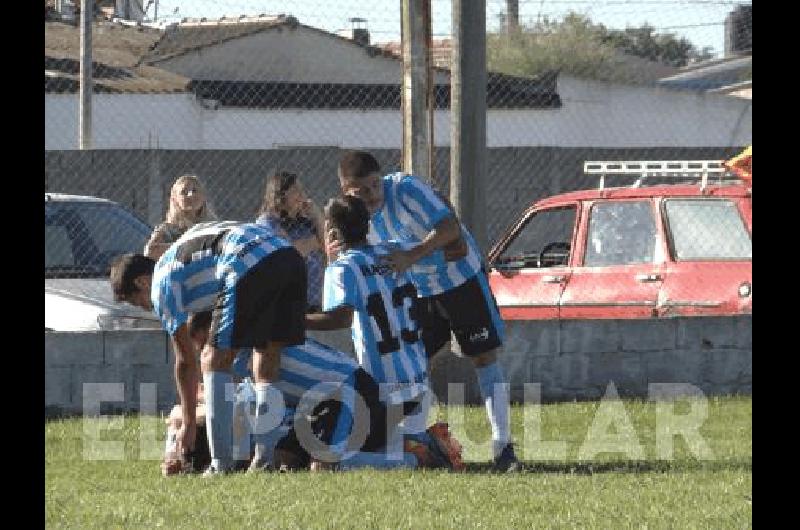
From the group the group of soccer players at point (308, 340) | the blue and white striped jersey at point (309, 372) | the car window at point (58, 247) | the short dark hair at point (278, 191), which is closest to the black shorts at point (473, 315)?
the group of soccer players at point (308, 340)

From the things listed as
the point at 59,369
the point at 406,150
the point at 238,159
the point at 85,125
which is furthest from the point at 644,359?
the point at 85,125

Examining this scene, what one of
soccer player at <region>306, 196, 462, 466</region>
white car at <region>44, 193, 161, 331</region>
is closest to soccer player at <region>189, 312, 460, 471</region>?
soccer player at <region>306, 196, 462, 466</region>

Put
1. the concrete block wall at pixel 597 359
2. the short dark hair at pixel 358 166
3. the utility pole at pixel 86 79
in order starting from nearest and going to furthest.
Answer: the short dark hair at pixel 358 166
the concrete block wall at pixel 597 359
the utility pole at pixel 86 79

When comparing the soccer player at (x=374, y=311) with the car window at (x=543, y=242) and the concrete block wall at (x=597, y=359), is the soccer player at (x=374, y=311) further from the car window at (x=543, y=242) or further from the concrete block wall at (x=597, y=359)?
the car window at (x=543, y=242)

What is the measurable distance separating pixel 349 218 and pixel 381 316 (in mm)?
548

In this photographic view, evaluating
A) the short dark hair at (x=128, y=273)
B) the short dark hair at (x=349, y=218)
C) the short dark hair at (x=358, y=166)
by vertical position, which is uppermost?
the short dark hair at (x=358, y=166)

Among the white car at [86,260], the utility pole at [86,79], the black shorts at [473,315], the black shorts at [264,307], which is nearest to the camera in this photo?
the black shorts at [264,307]

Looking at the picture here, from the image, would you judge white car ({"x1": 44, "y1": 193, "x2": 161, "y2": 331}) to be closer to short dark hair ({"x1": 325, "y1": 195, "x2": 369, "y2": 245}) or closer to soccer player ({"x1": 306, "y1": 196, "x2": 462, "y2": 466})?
soccer player ({"x1": 306, "y1": 196, "x2": 462, "y2": 466})

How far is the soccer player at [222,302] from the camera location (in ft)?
33.6

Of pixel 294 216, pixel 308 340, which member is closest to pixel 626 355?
pixel 294 216

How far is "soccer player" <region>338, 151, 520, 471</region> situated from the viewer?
1095 cm

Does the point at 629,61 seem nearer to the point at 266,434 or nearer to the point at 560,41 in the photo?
the point at 560,41

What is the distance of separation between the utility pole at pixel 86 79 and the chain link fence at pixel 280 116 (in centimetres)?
56

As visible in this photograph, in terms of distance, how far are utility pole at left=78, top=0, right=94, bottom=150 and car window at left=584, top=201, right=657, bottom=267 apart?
1308cm
